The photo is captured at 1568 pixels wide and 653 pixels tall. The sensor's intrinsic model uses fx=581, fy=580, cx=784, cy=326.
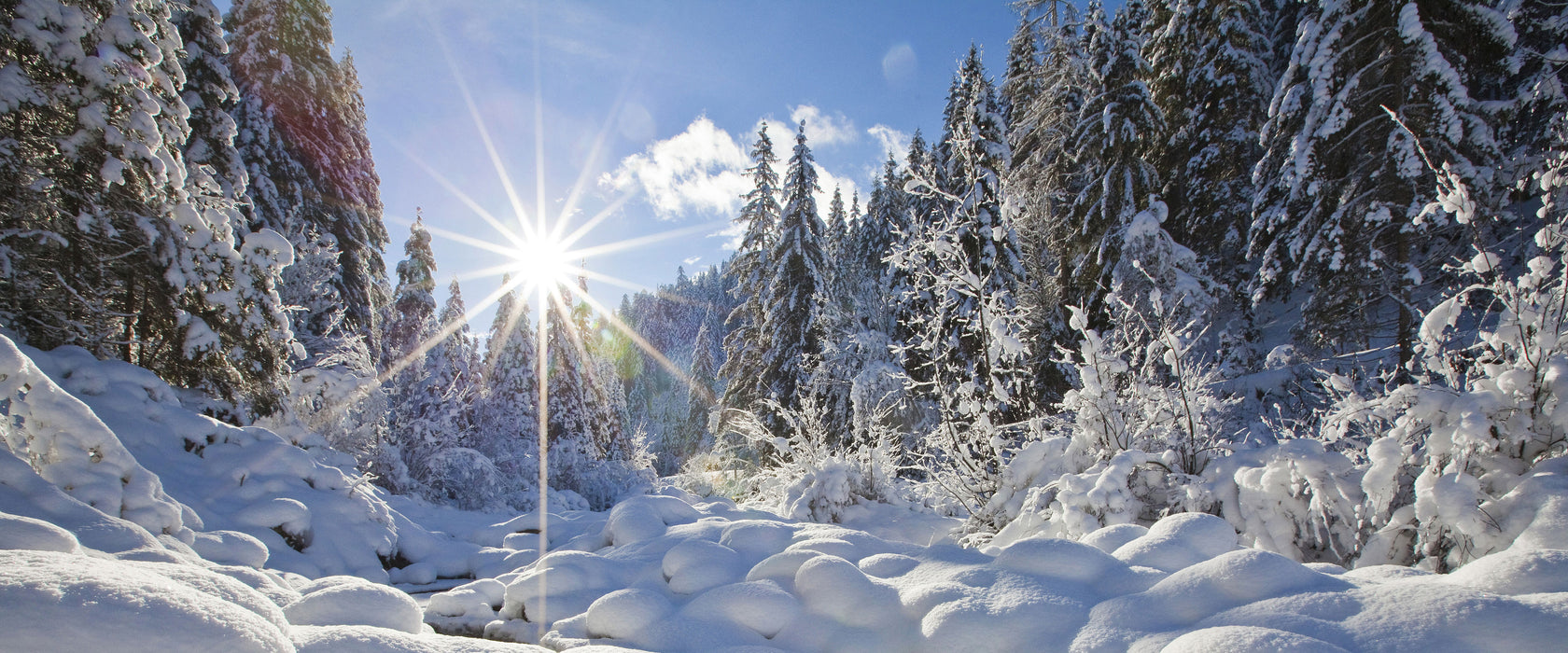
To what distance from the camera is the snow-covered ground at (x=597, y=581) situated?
153 cm

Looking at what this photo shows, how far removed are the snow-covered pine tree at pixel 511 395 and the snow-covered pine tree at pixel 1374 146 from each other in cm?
1504

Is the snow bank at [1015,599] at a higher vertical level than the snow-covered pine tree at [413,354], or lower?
lower

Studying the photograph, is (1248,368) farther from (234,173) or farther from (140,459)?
(234,173)

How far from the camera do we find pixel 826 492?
5.79 meters

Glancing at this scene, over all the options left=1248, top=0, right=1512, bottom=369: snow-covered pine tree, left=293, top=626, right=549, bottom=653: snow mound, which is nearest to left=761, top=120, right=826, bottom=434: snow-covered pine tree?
left=1248, top=0, right=1512, bottom=369: snow-covered pine tree

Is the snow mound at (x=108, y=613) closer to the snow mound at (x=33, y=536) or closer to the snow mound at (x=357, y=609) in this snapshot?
the snow mound at (x=33, y=536)

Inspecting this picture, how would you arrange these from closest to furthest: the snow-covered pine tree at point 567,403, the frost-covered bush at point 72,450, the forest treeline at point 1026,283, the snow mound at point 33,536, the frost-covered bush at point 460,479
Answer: the snow mound at point 33,536
the frost-covered bush at point 72,450
the forest treeline at point 1026,283
the frost-covered bush at point 460,479
the snow-covered pine tree at point 567,403

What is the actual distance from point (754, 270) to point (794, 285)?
4.62 feet

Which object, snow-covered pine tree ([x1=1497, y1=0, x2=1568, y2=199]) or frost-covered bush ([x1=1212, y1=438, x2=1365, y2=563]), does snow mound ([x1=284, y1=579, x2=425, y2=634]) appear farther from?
snow-covered pine tree ([x1=1497, y1=0, x2=1568, y2=199])

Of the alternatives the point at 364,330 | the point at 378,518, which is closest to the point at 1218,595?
the point at 378,518

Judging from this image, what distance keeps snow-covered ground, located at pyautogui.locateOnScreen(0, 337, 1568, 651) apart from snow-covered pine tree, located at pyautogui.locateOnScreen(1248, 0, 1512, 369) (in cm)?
800

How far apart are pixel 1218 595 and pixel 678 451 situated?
3514cm

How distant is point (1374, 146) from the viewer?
877 cm

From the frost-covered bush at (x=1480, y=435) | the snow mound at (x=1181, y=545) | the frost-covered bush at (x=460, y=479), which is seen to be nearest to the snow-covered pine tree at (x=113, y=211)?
the frost-covered bush at (x=460, y=479)
